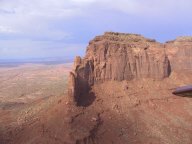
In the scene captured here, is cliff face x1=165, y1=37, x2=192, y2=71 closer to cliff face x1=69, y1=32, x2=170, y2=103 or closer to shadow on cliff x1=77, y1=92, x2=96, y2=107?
cliff face x1=69, y1=32, x2=170, y2=103

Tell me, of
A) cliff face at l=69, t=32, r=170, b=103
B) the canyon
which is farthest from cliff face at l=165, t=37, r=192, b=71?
cliff face at l=69, t=32, r=170, b=103

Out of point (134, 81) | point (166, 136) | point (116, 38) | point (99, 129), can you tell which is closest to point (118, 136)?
point (99, 129)

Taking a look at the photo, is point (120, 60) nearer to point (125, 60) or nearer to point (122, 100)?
point (125, 60)

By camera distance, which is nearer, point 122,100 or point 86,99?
point 86,99

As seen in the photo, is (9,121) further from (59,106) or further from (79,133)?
(79,133)

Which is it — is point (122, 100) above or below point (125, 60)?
below

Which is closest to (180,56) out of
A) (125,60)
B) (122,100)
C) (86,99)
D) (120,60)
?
(125,60)
